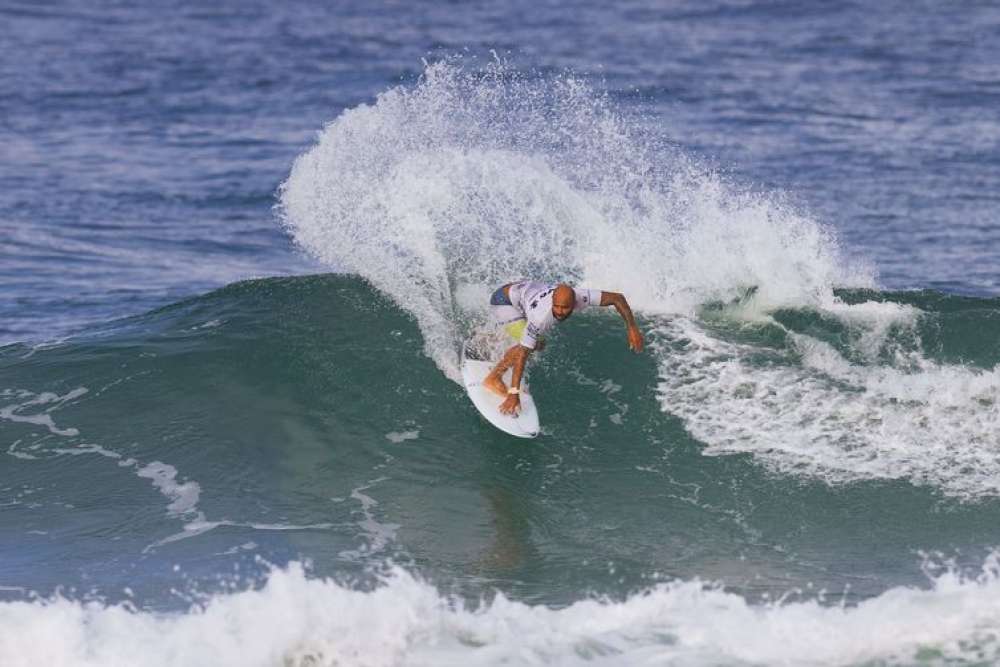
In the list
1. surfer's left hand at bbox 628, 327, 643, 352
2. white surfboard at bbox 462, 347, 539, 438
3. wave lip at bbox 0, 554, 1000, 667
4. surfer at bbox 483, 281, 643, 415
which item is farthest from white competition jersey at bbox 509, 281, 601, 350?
wave lip at bbox 0, 554, 1000, 667

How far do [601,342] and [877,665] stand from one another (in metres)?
6.39

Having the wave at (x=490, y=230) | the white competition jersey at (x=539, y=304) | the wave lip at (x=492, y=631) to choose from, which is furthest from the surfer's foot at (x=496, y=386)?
the wave lip at (x=492, y=631)

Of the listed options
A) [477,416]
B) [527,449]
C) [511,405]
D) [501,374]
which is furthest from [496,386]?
[527,449]

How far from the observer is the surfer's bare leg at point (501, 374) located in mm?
12102

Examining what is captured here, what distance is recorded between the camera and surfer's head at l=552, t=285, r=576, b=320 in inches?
447

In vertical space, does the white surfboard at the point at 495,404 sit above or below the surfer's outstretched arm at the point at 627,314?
below

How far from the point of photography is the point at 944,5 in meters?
37.6

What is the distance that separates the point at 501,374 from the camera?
1239 centimetres

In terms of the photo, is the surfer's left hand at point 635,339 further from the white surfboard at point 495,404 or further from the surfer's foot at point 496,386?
the surfer's foot at point 496,386

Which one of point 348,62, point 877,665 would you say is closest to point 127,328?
point 877,665

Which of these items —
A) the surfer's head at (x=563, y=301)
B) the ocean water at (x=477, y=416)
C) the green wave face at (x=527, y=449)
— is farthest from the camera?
the surfer's head at (x=563, y=301)

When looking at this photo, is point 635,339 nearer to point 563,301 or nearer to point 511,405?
point 563,301

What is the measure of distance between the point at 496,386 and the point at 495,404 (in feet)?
0.66

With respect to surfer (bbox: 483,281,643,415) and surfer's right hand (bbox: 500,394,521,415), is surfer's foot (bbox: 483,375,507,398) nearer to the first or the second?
surfer (bbox: 483,281,643,415)
